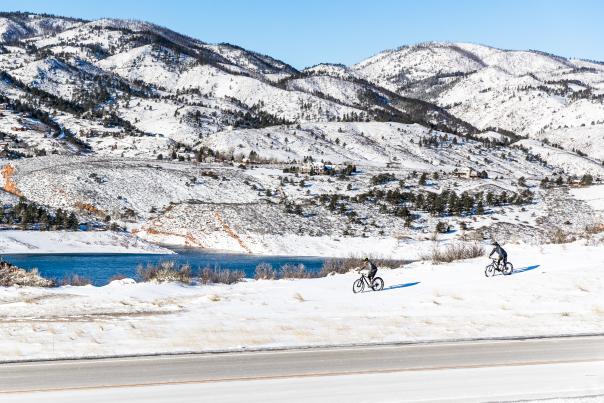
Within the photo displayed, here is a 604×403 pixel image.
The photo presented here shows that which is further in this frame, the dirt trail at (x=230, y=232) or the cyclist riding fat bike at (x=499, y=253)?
the dirt trail at (x=230, y=232)

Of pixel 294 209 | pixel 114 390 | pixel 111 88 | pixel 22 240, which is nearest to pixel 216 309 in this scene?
pixel 114 390

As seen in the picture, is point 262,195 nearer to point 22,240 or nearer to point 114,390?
point 22,240

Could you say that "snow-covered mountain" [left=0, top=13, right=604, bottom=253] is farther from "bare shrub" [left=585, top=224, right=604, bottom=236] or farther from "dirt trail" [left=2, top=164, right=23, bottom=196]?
"bare shrub" [left=585, top=224, right=604, bottom=236]

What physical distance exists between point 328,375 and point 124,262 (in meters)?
30.9

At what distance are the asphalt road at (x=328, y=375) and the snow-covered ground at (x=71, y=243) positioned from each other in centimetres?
3469

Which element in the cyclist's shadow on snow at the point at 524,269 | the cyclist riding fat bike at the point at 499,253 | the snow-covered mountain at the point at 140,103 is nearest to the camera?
the cyclist riding fat bike at the point at 499,253

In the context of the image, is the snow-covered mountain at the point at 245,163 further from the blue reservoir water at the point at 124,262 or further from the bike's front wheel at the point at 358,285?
the bike's front wheel at the point at 358,285

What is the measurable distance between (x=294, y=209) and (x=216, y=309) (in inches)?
1495

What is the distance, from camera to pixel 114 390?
13.1 m

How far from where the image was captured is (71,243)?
160ft

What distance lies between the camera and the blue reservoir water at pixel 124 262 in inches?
1459

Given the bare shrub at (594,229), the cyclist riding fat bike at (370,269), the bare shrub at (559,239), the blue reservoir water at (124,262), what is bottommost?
the blue reservoir water at (124,262)

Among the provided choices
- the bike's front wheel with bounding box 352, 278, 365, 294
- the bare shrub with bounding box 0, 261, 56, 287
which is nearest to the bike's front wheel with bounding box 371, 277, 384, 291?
the bike's front wheel with bounding box 352, 278, 365, 294

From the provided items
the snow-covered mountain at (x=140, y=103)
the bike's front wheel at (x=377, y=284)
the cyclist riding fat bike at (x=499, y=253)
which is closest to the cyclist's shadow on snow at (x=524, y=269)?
the cyclist riding fat bike at (x=499, y=253)
